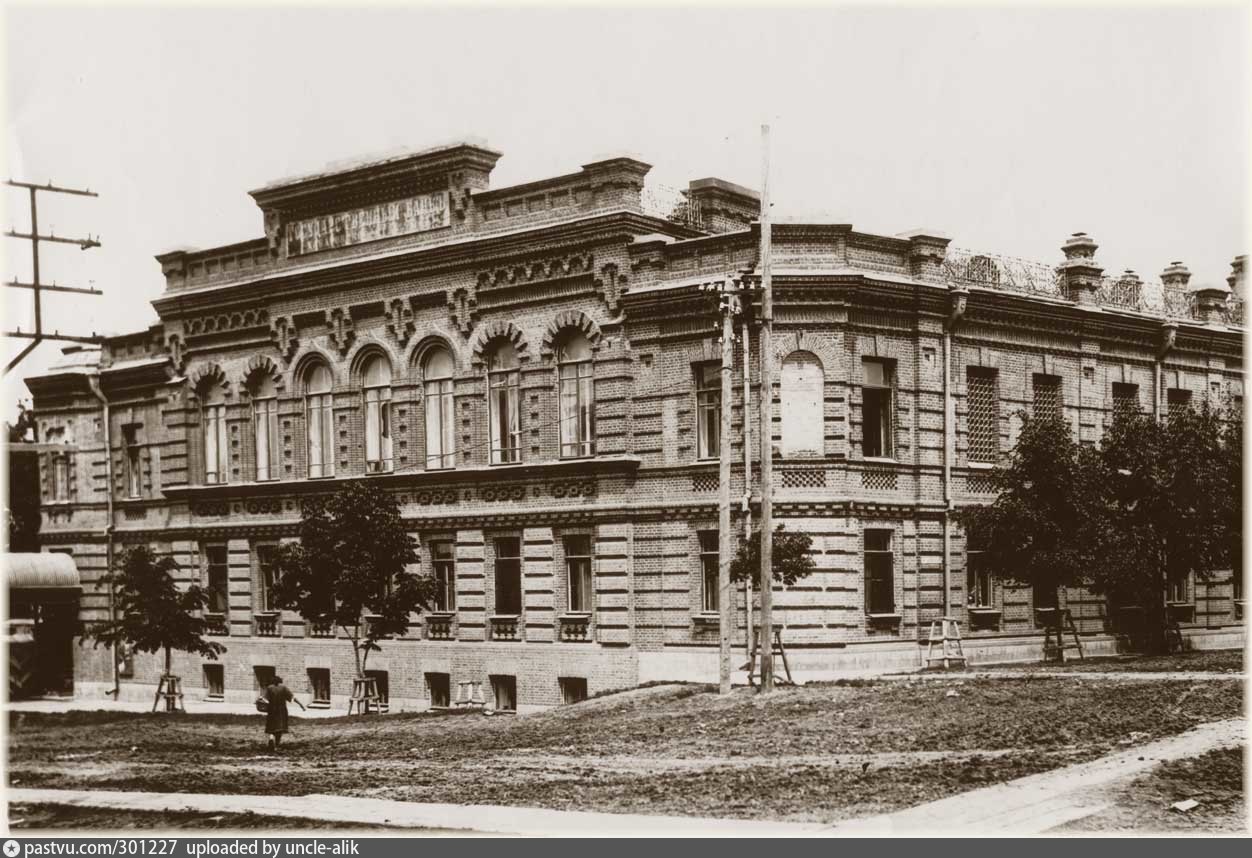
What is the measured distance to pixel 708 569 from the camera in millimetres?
31219

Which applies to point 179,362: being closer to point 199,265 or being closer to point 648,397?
point 199,265

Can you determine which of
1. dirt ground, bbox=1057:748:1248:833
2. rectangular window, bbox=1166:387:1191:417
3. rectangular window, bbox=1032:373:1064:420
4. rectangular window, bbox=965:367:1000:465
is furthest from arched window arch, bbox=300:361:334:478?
dirt ground, bbox=1057:748:1248:833

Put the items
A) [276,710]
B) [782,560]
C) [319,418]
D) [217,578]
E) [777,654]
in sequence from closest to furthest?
[276,710]
[782,560]
[777,654]
[319,418]
[217,578]

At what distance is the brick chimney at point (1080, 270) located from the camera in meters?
34.6

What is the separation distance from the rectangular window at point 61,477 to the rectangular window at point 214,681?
8.23 metres

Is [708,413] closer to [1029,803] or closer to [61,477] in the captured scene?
[1029,803]

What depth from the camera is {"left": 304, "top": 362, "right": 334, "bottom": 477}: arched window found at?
37500 millimetres

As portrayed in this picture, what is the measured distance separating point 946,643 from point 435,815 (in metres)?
15.4

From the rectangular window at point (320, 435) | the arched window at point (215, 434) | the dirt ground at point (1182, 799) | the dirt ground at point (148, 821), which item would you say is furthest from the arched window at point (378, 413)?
the dirt ground at point (1182, 799)

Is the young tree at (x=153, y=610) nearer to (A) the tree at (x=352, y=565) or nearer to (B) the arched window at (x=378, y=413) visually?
(A) the tree at (x=352, y=565)

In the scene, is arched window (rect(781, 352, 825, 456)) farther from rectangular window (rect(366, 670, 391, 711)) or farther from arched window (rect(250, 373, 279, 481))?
arched window (rect(250, 373, 279, 481))

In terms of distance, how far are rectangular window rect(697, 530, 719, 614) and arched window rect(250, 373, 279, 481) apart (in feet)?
40.3

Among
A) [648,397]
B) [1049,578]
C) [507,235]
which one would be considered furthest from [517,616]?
[1049,578]

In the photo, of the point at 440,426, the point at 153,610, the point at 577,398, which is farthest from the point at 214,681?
the point at 577,398
